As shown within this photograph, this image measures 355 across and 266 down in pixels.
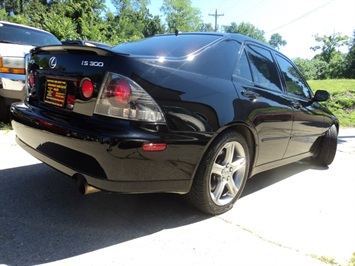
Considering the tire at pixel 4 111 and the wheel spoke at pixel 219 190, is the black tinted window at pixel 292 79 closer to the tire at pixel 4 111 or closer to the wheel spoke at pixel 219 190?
the wheel spoke at pixel 219 190

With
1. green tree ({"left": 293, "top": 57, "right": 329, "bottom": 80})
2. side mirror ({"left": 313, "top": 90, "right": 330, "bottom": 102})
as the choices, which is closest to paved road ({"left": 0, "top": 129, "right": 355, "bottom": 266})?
side mirror ({"left": 313, "top": 90, "right": 330, "bottom": 102})

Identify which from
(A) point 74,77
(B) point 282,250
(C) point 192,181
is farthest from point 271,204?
(A) point 74,77

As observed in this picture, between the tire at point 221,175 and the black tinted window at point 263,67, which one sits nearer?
the tire at point 221,175

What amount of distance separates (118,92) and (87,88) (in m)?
0.26

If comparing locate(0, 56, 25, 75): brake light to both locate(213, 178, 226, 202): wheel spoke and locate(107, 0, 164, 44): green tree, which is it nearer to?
locate(213, 178, 226, 202): wheel spoke

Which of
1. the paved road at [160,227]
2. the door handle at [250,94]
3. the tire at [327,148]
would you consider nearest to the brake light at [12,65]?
the paved road at [160,227]

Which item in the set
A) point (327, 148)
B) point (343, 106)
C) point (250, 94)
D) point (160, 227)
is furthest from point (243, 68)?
point (343, 106)

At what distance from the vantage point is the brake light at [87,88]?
2252 mm

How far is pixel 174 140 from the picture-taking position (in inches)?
89.6

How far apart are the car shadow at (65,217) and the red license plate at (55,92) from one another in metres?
0.89

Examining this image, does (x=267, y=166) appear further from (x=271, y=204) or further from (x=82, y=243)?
(x=82, y=243)

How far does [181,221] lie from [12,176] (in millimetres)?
1890

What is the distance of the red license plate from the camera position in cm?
246

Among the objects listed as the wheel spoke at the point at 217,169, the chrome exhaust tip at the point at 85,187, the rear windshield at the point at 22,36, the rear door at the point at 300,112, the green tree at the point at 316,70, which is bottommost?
the chrome exhaust tip at the point at 85,187
